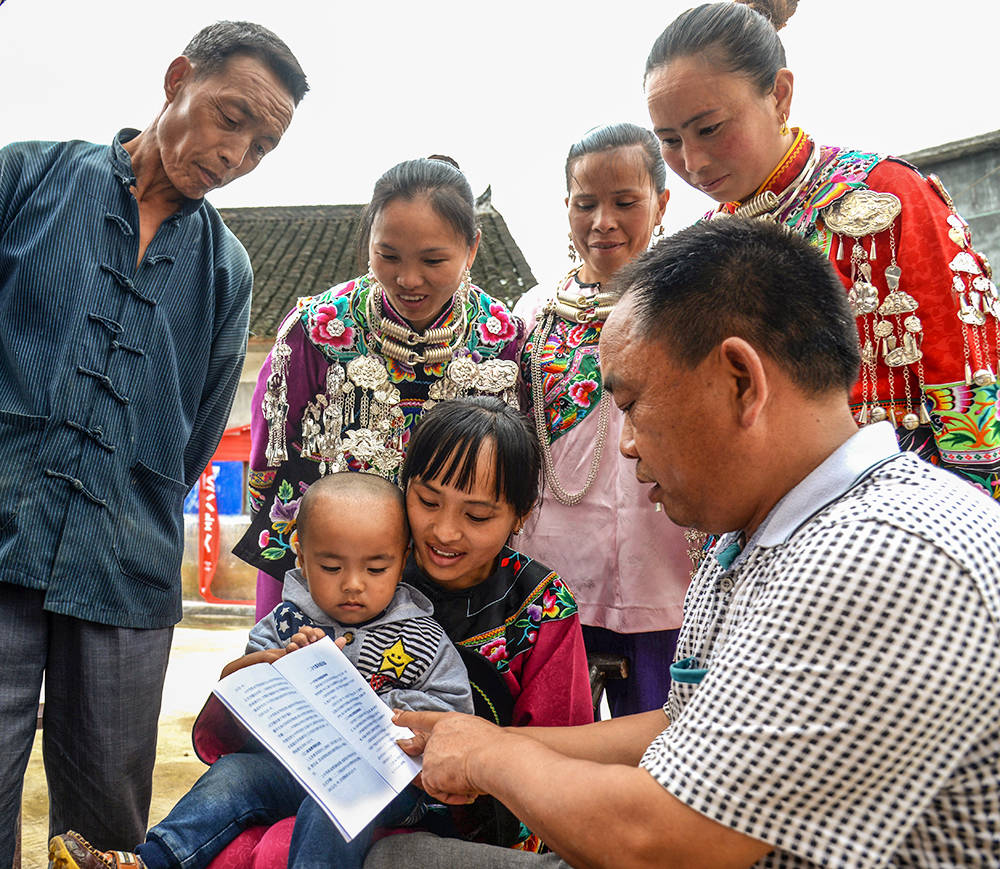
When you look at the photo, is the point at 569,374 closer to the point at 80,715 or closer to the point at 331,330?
the point at 331,330

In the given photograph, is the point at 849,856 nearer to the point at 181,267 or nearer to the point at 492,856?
the point at 492,856

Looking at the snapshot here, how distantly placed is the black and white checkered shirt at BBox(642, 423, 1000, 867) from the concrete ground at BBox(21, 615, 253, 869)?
3156 mm

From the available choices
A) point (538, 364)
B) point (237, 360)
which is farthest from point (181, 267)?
point (538, 364)

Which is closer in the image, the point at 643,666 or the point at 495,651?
the point at 495,651

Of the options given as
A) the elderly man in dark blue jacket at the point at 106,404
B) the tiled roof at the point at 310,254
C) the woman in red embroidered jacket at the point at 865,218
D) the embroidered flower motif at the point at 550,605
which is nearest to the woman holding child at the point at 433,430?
the embroidered flower motif at the point at 550,605

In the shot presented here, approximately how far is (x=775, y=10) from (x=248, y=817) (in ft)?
8.67

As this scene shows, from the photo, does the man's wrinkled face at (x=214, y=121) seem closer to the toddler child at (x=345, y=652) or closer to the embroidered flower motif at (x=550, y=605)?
the toddler child at (x=345, y=652)

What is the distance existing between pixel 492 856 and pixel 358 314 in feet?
5.19

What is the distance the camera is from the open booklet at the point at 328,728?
146 centimetres

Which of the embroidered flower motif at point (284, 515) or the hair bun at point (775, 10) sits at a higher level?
the hair bun at point (775, 10)

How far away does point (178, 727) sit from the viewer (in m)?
5.37

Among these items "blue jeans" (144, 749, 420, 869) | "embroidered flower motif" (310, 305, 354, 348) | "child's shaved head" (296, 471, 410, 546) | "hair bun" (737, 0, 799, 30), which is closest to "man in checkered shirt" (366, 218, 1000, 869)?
"blue jeans" (144, 749, 420, 869)

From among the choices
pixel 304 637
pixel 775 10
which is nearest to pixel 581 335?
pixel 775 10

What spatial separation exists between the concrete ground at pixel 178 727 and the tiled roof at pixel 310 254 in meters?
3.24
